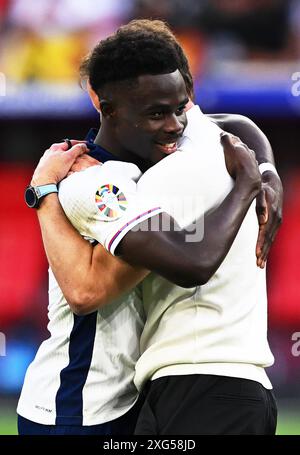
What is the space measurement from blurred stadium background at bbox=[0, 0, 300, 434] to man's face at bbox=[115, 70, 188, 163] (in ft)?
21.5

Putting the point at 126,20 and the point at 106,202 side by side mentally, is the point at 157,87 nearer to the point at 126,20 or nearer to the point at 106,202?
the point at 106,202

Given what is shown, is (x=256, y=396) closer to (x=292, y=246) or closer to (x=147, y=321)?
(x=147, y=321)

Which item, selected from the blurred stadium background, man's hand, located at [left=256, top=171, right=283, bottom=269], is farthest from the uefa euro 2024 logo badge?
the blurred stadium background

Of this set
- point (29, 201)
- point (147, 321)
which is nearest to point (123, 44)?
point (29, 201)

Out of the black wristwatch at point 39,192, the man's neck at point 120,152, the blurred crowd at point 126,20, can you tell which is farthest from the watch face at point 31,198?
the blurred crowd at point 126,20

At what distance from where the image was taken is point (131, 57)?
3.17 metres

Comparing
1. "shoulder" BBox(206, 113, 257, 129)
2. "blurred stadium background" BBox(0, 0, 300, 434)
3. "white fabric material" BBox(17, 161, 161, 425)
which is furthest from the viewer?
"blurred stadium background" BBox(0, 0, 300, 434)

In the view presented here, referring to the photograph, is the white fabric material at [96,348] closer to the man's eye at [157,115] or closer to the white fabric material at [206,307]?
the white fabric material at [206,307]

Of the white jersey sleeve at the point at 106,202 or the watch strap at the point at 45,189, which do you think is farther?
the watch strap at the point at 45,189

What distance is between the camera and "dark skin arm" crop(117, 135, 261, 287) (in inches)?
111

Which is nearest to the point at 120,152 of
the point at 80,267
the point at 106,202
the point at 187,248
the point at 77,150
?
the point at 77,150

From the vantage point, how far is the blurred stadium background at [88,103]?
33.2ft

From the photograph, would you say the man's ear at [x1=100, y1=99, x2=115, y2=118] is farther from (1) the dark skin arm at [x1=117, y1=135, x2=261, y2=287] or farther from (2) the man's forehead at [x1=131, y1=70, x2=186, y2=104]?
(1) the dark skin arm at [x1=117, y1=135, x2=261, y2=287]

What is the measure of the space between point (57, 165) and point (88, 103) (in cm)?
695
